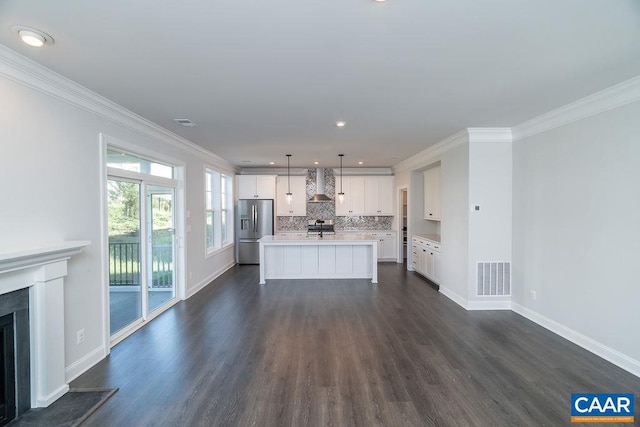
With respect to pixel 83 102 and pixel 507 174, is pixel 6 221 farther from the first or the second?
pixel 507 174

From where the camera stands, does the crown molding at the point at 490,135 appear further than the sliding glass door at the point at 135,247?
Yes

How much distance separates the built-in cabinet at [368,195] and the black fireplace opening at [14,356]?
6.89 meters

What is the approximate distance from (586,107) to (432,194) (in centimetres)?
349

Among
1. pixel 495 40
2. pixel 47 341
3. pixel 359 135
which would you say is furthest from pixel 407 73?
pixel 47 341

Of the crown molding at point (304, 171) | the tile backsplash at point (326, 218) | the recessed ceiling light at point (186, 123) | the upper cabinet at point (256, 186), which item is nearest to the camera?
the recessed ceiling light at point (186, 123)

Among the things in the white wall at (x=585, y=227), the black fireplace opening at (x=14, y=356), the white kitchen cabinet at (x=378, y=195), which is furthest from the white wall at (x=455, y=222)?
the black fireplace opening at (x=14, y=356)

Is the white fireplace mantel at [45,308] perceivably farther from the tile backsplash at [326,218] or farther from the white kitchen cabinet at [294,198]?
the tile backsplash at [326,218]

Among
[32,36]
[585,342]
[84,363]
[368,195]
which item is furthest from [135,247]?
[368,195]

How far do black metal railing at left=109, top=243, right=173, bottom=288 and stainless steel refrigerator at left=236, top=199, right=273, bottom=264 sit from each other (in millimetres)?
3191

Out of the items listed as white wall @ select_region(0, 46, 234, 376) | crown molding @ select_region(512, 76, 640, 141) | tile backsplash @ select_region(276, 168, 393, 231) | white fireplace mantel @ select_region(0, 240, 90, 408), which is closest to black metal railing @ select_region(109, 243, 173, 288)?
white wall @ select_region(0, 46, 234, 376)

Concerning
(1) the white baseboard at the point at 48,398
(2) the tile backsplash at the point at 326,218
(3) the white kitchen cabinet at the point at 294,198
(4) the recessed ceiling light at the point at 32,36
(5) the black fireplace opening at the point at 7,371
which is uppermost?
(4) the recessed ceiling light at the point at 32,36

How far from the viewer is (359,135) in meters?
4.67

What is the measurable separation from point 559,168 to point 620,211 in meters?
0.86

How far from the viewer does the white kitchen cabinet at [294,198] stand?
8.38 m
